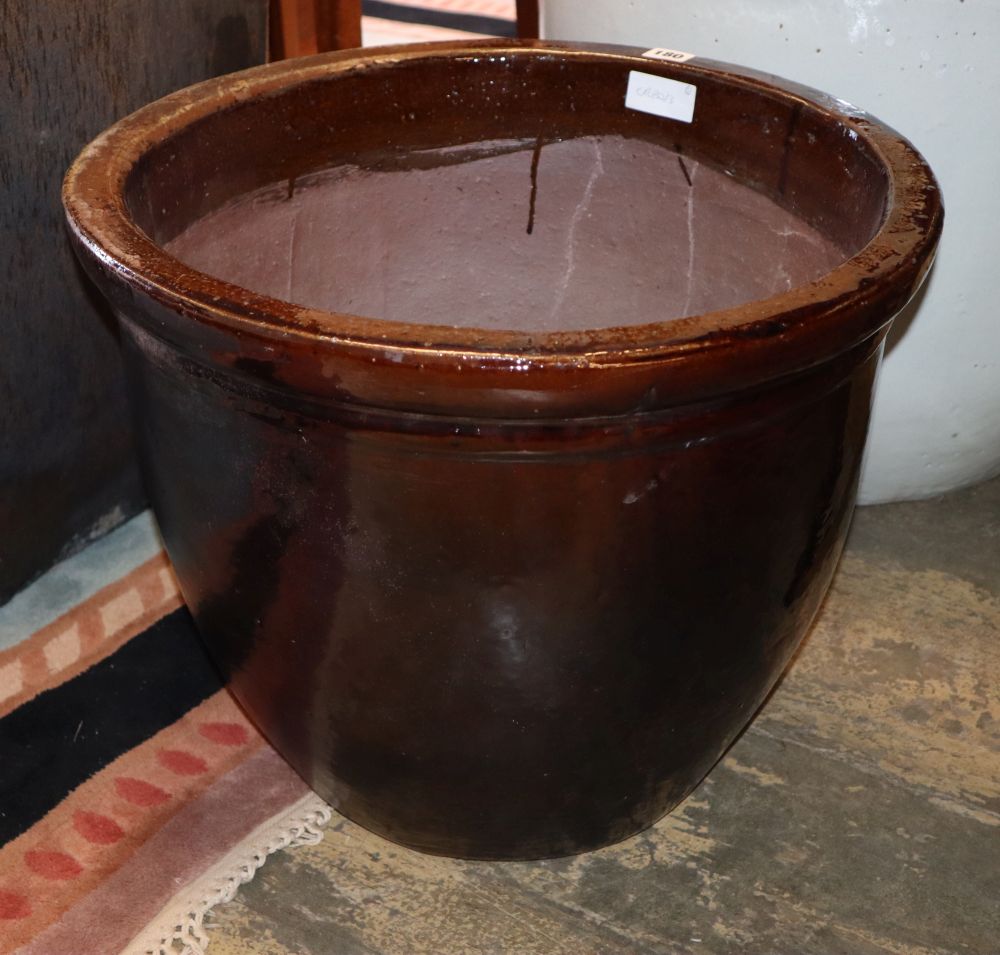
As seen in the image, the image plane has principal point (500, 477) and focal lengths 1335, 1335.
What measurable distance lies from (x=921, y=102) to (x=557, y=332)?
0.81 m

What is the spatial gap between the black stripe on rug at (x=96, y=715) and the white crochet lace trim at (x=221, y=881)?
0.18m

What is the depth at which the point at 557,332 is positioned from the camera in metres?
0.76

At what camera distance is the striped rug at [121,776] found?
3.70 feet

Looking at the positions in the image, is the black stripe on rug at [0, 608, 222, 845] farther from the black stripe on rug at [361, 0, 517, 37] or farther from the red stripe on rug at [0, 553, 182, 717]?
the black stripe on rug at [361, 0, 517, 37]

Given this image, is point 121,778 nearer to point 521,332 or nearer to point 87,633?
point 87,633

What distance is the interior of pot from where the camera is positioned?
1.17m

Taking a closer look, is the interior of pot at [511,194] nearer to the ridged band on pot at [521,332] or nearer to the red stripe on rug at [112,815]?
the ridged band on pot at [521,332]

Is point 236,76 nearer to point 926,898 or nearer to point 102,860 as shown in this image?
point 102,860

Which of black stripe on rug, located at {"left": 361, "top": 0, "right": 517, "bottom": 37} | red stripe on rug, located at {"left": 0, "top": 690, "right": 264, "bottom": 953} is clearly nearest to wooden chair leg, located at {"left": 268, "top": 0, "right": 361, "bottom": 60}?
red stripe on rug, located at {"left": 0, "top": 690, "right": 264, "bottom": 953}

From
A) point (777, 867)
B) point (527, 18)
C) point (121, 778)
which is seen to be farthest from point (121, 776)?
point (527, 18)

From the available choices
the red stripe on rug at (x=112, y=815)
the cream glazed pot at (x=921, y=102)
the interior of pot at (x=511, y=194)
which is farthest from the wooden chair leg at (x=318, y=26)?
the red stripe on rug at (x=112, y=815)

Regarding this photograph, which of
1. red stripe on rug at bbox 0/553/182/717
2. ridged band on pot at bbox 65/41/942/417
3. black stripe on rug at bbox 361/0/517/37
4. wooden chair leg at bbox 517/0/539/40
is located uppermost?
ridged band on pot at bbox 65/41/942/417

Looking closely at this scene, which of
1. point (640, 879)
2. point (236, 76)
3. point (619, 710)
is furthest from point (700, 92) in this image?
point (640, 879)

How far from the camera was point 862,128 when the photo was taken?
1103mm
